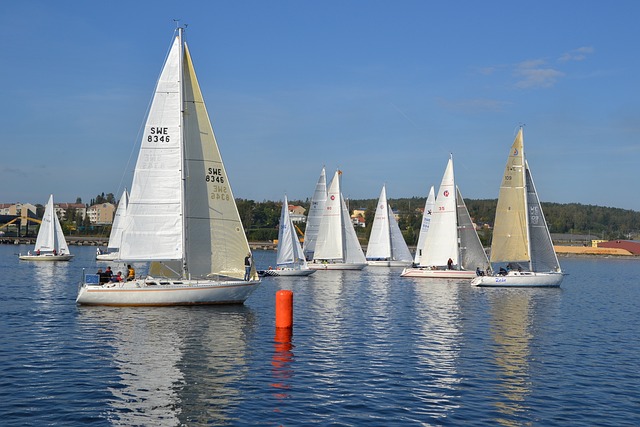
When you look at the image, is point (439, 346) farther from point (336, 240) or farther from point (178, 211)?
point (336, 240)

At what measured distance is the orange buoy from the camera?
91.4 feet

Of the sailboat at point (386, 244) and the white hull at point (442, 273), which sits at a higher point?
the sailboat at point (386, 244)

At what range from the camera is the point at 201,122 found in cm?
3384

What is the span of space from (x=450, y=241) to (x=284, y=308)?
33497mm

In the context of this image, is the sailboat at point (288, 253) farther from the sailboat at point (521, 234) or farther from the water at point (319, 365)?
the water at point (319, 365)

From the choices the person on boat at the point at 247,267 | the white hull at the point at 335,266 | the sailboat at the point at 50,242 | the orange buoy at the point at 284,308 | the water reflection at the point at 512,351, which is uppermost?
the sailboat at the point at 50,242

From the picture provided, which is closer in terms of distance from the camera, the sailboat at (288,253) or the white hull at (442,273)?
the white hull at (442,273)

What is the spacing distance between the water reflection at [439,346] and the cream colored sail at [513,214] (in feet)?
23.8

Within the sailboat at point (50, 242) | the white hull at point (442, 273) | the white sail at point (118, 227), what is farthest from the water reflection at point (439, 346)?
the sailboat at point (50, 242)

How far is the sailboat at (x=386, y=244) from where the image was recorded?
8100 centimetres

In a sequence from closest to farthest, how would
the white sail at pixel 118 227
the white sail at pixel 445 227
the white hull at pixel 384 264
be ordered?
the white sail at pixel 445 227 → the white sail at pixel 118 227 → the white hull at pixel 384 264

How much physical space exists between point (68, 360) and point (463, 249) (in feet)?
139

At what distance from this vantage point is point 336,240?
6944 centimetres

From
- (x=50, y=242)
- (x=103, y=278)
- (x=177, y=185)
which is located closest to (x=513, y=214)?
(x=177, y=185)
